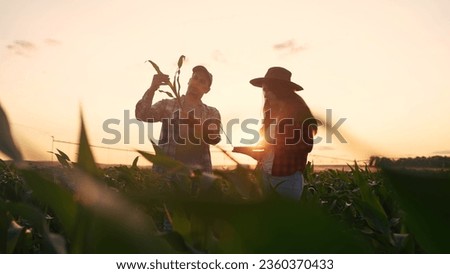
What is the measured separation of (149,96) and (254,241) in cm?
339

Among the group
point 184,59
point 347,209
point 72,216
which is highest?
point 184,59

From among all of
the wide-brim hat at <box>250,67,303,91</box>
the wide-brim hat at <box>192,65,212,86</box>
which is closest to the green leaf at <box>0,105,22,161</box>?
the wide-brim hat at <box>250,67,303,91</box>

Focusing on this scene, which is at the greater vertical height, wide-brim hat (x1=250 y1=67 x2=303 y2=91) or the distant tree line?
wide-brim hat (x1=250 y1=67 x2=303 y2=91)

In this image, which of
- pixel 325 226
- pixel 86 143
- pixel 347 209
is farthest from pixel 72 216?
pixel 347 209

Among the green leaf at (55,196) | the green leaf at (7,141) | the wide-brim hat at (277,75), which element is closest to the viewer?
the green leaf at (7,141)

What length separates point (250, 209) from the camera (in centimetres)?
30

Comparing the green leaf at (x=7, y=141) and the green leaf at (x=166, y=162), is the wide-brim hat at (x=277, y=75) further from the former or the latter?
the green leaf at (x=7, y=141)

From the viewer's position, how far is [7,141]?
267 millimetres

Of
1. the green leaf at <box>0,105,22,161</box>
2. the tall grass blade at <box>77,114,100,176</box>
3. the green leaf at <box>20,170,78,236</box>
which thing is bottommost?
the green leaf at <box>20,170,78,236</box>

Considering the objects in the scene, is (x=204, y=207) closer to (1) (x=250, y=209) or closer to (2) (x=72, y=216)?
(1) (x=250, y=209)

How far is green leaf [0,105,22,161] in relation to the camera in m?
0.26

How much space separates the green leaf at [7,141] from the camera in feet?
0.85

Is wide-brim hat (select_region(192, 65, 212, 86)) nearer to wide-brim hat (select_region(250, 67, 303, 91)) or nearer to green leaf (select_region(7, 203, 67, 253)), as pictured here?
wide-brim hat (select_region(250, 67, 303, 91))

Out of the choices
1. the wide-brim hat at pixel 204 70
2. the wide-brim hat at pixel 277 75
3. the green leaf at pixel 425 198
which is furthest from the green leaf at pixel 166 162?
the wide-brim hat at pixel 204 70
